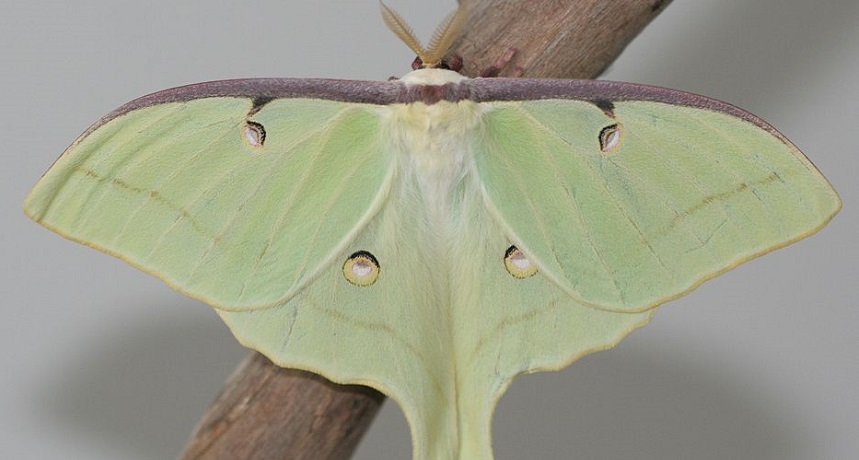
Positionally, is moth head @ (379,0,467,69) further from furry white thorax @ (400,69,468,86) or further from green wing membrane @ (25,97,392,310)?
green wing membrane @ (25,97,392,310)

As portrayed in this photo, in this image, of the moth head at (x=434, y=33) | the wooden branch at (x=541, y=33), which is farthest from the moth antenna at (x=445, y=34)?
the wooden branch at (x=541, y=33)

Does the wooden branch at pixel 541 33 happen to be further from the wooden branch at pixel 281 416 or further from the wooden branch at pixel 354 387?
the wooden branch at pixel 281 416

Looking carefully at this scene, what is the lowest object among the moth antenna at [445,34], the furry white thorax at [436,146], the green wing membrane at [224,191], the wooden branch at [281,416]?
the wooden branch at [281,416]

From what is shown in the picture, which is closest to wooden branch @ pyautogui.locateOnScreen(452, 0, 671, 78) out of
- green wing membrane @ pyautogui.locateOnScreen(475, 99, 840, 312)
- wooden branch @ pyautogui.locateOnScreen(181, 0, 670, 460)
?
wooden branch @ pyautogui.locateOnScreen(181, 0, 670, 460)

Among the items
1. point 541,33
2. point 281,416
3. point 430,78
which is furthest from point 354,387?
point 541,33

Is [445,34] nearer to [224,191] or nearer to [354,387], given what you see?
[224,191]

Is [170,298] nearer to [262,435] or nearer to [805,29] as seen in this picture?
[262,435]
